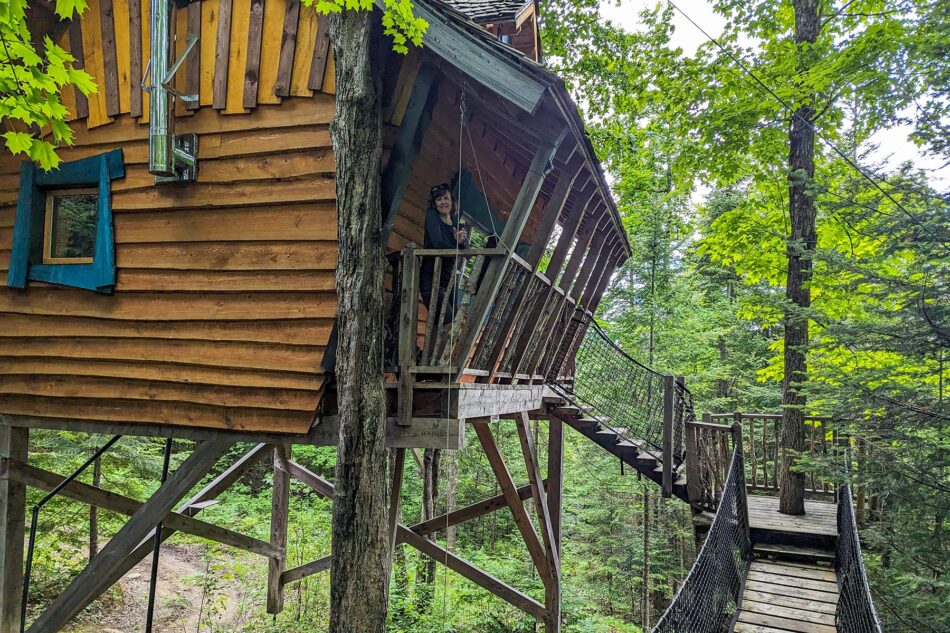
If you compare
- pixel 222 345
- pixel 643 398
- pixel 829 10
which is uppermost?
pixel 829 10

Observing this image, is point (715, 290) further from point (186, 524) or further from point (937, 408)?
point (186, 524)

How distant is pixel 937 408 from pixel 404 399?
17.2 ft

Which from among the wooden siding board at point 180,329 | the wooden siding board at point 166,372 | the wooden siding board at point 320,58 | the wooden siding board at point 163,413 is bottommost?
the wooden siding board at point 163,413

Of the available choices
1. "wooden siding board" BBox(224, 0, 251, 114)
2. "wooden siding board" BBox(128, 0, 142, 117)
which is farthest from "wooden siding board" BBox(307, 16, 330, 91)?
"wooden siding board" BBox(128, 0, 142, 117)

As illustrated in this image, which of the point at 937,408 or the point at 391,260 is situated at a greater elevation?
the point at 391,260

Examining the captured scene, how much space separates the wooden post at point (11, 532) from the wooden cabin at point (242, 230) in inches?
15.1

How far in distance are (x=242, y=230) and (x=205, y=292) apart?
2.25 ft

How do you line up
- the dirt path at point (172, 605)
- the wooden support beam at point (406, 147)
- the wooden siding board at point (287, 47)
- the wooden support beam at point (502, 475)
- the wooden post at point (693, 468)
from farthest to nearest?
the dirt path at point (172, 605), the wooden post at point (693, 468), the wooden support beam at point (502, 475), the wooden siding board at point (287, 47), the wooden support beam at point (406, 147)

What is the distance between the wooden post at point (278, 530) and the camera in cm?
829

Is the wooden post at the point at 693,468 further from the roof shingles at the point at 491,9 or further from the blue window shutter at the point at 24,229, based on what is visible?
Result: the blue window shutter at the point at 24,229

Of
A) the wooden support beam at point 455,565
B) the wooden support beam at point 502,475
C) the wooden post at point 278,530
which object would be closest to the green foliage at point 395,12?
the wooden support beam at point 502,475

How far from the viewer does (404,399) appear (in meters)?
4.11

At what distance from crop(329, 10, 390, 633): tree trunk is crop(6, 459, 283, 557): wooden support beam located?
3.38m

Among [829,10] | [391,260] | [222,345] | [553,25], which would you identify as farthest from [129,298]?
[829,10]
